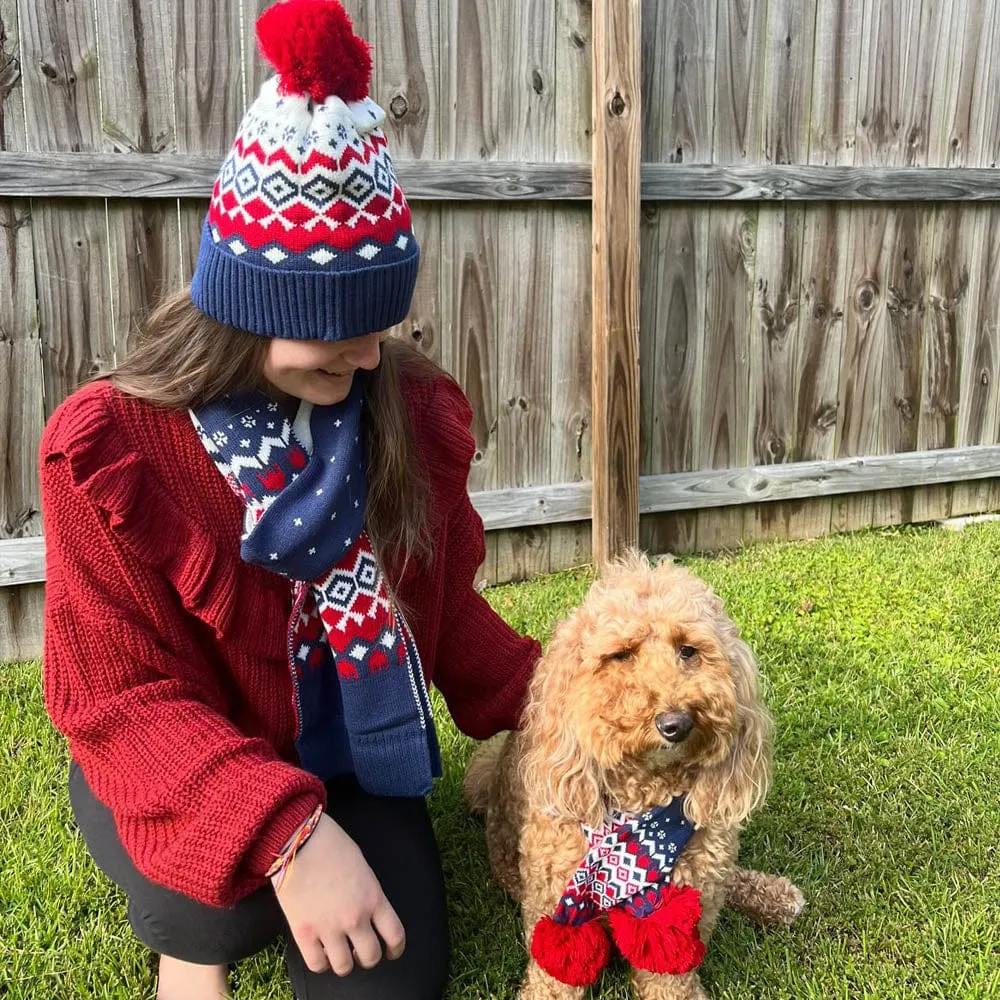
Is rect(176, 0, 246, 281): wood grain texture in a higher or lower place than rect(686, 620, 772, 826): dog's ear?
higher

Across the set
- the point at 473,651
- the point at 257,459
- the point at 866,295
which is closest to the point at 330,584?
the point at 257,459

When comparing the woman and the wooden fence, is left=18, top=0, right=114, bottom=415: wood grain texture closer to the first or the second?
the wooden fence

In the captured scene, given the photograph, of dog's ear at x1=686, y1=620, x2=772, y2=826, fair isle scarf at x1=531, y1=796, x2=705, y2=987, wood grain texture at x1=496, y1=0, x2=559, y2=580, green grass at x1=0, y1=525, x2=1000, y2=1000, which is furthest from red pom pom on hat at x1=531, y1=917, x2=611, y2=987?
wood grain texture at x1=496, y1=0, x2=559, y2=580

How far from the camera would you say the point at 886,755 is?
2.79 m

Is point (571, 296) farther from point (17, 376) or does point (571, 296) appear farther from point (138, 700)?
point (138, 700)

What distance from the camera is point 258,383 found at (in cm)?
164

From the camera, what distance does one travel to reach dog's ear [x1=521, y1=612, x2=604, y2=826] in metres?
1.70

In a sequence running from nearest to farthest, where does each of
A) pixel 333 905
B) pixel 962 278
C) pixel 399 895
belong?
pixel 333 905, pixel 399 895, pixel 962 278

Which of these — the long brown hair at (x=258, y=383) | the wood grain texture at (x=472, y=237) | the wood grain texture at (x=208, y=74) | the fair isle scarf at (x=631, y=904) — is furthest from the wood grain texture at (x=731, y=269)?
the fair isle scarf at (x=631, y=904)

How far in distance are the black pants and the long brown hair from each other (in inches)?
21.4

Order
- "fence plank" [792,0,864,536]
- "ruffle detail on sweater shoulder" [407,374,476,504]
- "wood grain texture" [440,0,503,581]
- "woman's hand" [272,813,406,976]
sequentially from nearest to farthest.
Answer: "woman's hand" [272,813,406,976], "ruffle detail on sweater shoulder" [407,374,476,504], "wood grain texture" [440,0,503,581], "fence plank" [792,0,864,536]

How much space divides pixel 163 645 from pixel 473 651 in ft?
2.29

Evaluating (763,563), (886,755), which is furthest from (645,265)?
(886,755)

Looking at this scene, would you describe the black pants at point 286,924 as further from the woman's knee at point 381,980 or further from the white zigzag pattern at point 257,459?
the white zigzag pattern at point 257,459
